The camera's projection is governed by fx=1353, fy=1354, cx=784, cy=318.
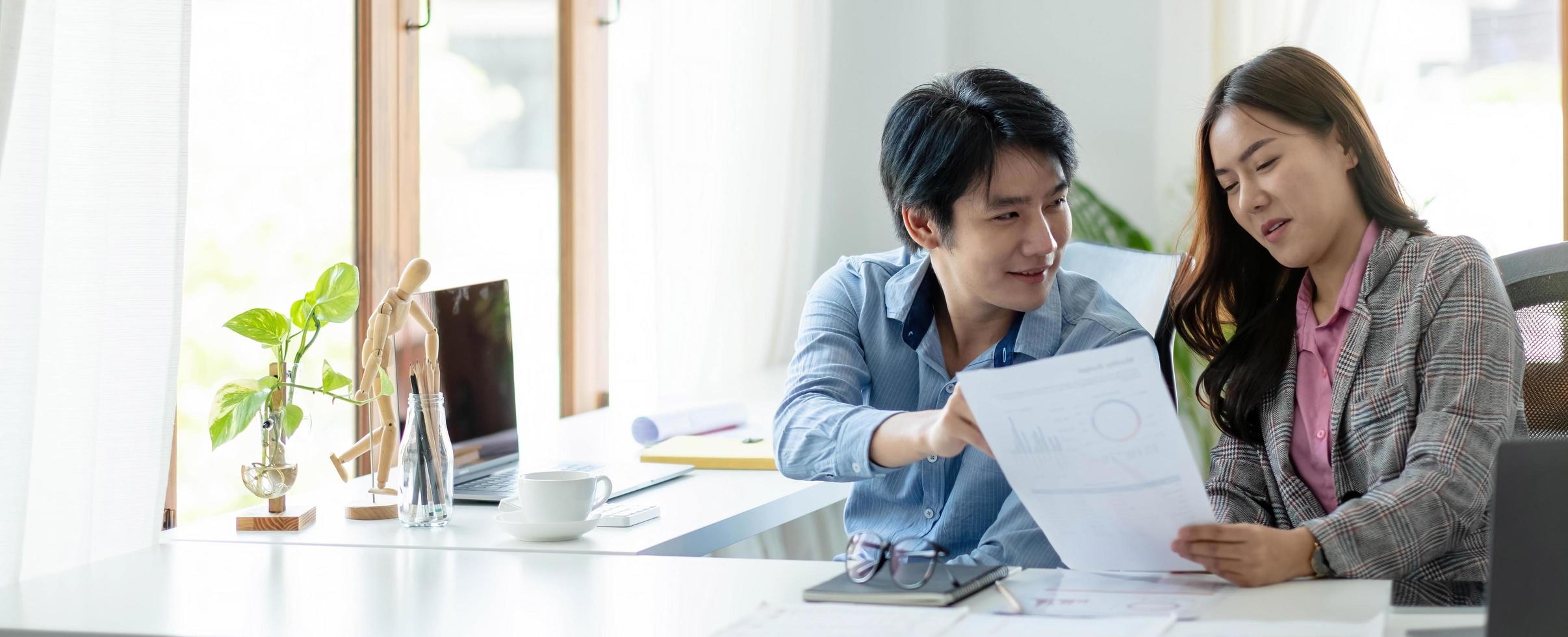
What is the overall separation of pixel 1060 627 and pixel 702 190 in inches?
96.1

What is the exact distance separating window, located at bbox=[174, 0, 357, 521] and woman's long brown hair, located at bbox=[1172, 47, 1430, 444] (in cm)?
137

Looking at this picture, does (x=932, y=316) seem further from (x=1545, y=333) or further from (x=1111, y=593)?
(x=1545, y=333)

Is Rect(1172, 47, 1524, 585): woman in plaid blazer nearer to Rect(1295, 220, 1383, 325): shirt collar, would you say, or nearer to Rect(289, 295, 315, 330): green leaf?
Rect(1295, 220, 1383, 325): shirt collar

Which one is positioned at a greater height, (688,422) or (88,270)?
(88,270)

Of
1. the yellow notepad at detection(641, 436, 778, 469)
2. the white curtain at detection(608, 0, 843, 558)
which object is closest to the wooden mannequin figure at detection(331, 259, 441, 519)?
the yellow notepad at detection(641, 436, 778, 469)

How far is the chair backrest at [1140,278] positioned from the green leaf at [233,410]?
3.49 ft

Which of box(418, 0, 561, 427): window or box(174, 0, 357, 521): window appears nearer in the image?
box(174, 0, 357, 521): window

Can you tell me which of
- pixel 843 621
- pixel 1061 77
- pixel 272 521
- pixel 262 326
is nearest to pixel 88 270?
pixel 262 326

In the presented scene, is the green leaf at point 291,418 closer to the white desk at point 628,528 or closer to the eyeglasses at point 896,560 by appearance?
the white desk at point 628,528

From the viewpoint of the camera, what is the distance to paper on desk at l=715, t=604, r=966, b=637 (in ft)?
3.66

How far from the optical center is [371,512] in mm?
1753

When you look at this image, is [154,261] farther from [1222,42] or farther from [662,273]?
[1222,42]

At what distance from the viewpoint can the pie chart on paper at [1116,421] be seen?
1111 millimetres

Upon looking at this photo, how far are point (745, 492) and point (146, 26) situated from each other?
3.17 ft
